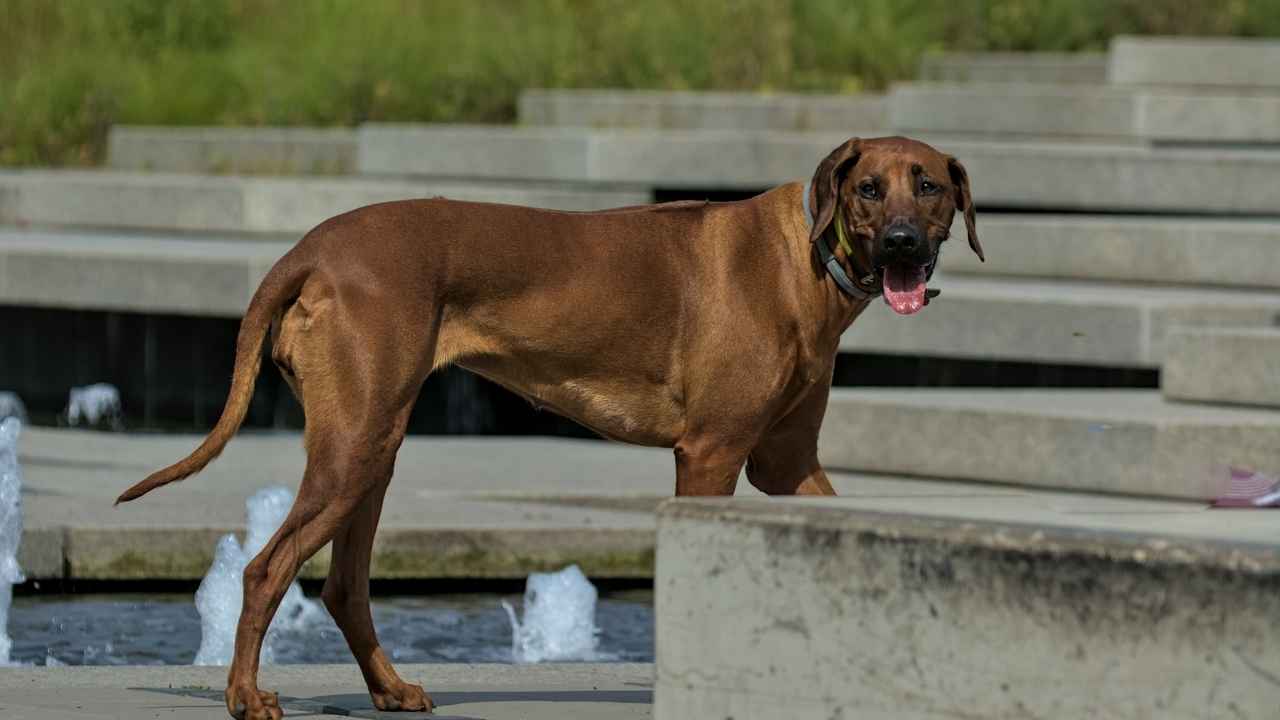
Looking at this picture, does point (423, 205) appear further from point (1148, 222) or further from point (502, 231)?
point (1148, 222)

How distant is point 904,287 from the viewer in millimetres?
5520

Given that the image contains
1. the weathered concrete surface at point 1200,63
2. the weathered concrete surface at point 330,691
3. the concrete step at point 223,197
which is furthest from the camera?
the weathered concrete surface at point 1200,63

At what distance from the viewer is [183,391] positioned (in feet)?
41.2

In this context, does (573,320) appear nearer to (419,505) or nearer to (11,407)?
(419,505)

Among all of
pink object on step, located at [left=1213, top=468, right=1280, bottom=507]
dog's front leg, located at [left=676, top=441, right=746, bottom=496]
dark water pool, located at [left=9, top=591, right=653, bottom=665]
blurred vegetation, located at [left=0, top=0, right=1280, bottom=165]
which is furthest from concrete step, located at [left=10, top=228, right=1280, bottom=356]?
dog's front leg, located at [left=676, top=441, right=746, bottom=496]

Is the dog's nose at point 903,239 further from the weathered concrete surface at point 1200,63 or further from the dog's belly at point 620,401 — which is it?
the weathered concrete surface at point 1200,63

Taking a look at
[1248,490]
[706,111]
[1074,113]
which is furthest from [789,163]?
[1248,490]

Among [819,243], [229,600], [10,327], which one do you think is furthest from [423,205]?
[10,327]

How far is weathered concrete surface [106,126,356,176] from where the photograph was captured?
14984 millimetres

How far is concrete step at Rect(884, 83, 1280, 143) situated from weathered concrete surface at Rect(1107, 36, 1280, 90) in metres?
0.10

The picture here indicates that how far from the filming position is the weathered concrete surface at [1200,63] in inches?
543

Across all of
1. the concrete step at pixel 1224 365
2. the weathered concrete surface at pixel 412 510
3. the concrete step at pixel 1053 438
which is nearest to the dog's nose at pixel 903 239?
the weathered concrete surface at pixel 412 510

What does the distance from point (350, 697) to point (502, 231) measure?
123cm

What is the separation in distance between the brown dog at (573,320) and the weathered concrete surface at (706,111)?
8581mm
